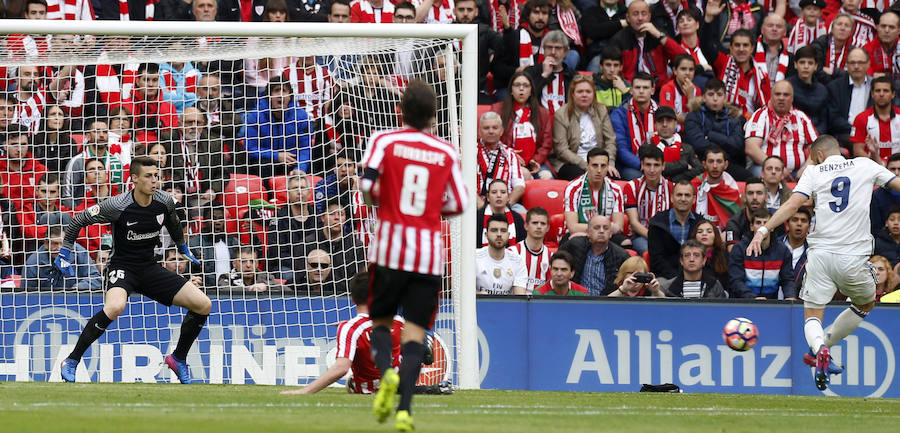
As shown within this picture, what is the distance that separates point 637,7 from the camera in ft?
55.1

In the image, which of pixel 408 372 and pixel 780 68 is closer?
pixel 408 372

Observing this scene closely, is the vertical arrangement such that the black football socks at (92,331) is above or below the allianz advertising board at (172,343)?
above

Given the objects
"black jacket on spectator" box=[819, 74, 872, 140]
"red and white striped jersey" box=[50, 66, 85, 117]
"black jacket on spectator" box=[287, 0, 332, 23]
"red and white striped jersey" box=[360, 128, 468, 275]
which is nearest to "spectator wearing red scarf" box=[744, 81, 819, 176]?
"black jacket on spectator" box=[819, 74, 872, 140]

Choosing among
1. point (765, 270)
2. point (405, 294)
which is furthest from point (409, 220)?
point (765, 270)

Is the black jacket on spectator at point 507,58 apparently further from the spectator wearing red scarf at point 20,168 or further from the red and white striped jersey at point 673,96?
the spectator wearing red scarf at point 20,168

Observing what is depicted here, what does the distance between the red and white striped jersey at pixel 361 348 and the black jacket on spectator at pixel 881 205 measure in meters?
7.20

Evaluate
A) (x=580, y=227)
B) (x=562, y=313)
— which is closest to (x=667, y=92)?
(x=580, y=227)

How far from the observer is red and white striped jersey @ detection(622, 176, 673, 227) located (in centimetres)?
1489

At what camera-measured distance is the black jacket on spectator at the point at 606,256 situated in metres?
13.7

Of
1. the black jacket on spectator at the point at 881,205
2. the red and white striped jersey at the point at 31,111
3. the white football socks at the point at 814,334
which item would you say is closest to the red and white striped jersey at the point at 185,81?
the red and white striped jersey at the point at 31,111

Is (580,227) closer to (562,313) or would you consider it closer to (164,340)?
(562,313)

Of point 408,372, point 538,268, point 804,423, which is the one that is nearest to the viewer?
point 408,372

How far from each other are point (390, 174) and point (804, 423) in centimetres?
313

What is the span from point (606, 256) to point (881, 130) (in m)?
4.51
